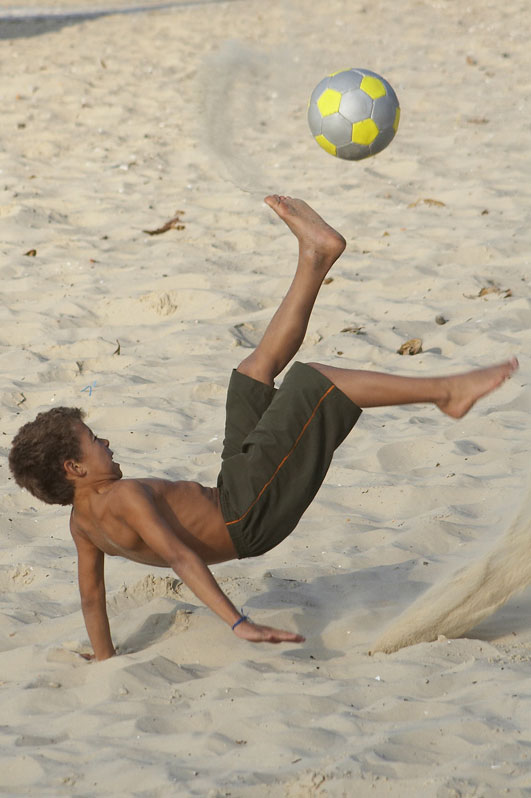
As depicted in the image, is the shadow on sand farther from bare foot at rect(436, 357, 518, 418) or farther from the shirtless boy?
bare foot at rect(436, 357, 518, 418)

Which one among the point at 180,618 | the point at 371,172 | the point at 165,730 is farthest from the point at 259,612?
the point at 371,172

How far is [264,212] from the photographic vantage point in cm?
787

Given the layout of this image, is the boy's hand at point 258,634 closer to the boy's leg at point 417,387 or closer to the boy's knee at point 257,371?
the boy's leg at point 417,387

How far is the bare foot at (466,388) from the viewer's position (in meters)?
3.32

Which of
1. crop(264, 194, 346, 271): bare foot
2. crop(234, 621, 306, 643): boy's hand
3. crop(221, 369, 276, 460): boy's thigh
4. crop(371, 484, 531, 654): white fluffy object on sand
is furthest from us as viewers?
Answer: crop(264, 194, 346, 271): bare foot

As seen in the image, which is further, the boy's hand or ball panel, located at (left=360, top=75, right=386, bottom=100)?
ball panel, located at (left=360, top=75, right=386, bottom=100)

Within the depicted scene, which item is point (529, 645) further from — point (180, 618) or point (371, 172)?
point (371, 172)

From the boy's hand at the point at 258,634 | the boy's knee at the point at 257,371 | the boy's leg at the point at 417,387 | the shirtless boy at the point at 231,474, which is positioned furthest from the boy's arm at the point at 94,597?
the boy's leg at the point at 417,387

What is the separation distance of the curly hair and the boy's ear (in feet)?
0.04

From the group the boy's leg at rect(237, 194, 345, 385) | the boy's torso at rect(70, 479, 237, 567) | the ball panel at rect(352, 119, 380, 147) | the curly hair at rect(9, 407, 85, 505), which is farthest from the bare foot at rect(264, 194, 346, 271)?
the ball panel at rect(352, 119, 380, 147)

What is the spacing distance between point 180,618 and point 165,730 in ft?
2.40

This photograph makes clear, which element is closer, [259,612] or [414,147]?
[259,612]

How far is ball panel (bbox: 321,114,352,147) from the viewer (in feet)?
17.3

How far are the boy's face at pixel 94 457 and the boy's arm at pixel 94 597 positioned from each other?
25cm
